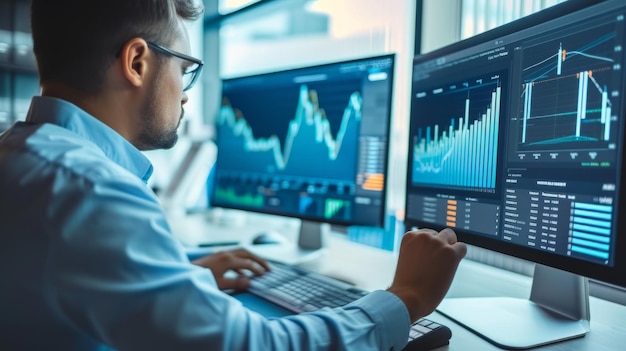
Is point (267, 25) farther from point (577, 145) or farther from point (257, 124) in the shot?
point (577, 145)

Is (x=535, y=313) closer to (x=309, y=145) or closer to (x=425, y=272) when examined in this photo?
(x=425, y=272)

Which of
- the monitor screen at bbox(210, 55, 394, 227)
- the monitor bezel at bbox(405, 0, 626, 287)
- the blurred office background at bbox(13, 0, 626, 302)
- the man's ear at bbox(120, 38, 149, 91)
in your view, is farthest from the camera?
the blurred office background at bbox(13, 0, 626, 302)

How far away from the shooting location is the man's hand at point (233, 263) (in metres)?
1.03

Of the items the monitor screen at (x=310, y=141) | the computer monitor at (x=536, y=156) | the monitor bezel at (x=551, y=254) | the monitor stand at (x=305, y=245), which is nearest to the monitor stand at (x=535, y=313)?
the computer monitor at (x=536, y=156)

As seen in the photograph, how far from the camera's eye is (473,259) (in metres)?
1.31

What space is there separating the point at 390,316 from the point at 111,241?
354 mm

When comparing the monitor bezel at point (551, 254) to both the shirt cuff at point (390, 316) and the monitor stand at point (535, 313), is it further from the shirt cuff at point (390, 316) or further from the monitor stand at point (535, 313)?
the shirt cuff at point (390, 316)

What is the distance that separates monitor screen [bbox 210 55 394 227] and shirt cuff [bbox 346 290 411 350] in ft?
1.64

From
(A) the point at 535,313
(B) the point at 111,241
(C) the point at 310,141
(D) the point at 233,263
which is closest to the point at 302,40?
Answer: (C) the point at 310,141

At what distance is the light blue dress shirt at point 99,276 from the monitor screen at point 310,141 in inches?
23.9

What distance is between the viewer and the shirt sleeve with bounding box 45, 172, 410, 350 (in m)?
0.48

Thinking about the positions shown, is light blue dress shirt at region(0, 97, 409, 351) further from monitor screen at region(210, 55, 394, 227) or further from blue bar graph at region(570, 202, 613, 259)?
monitor screen at region(210, 55, 394, 227)

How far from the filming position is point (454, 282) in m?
1.08

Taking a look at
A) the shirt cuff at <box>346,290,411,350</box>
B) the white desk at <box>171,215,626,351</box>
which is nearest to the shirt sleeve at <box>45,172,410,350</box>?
the shirt cuff at <box>346,290,411,350</box>
